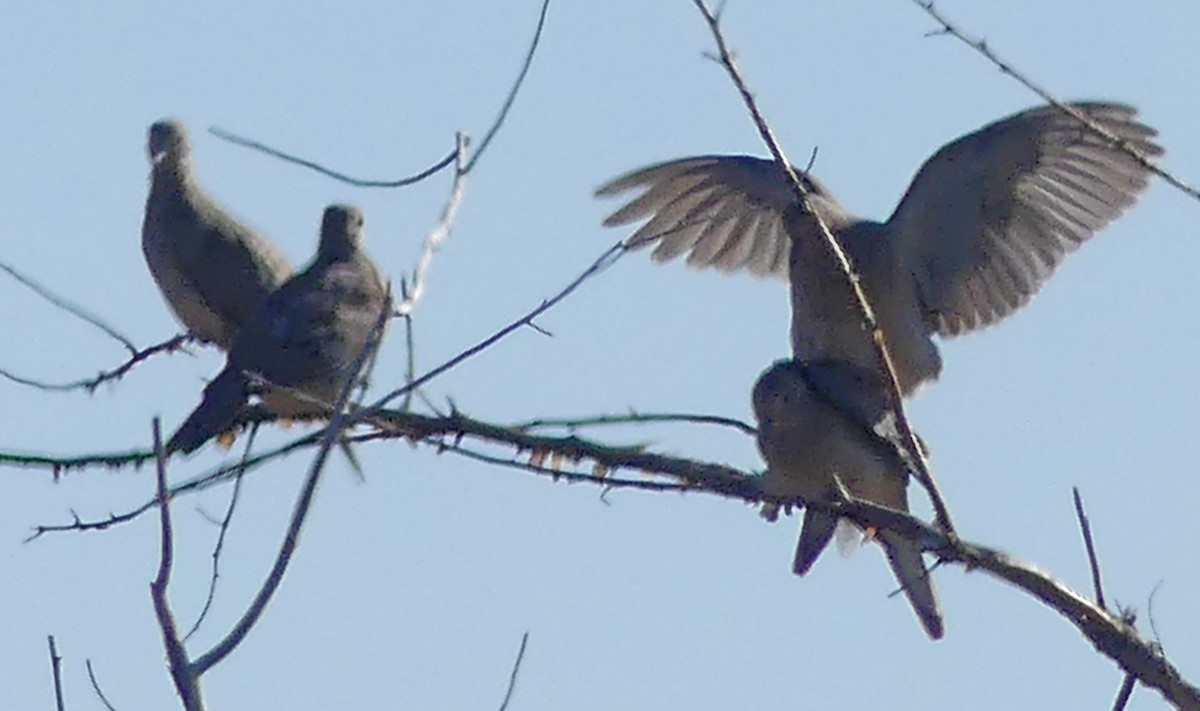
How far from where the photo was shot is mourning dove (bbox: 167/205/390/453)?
19.9 feet

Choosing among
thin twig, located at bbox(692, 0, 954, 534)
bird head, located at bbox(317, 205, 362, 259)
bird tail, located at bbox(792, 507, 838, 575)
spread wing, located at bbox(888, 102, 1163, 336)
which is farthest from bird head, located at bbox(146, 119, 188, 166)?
thin twig, located at bbox(692, 0, 954, 534)

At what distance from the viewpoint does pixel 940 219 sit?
6879mm

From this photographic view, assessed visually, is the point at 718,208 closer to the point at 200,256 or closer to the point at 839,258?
the point at 200,256

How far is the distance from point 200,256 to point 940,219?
8.32 feet

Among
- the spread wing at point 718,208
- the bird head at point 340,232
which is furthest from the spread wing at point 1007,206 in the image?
the bird head at point 340,232

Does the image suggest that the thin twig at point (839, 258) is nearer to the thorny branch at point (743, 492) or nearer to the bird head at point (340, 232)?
the thorny branch at point (743, 492)

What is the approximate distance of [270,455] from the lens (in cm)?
411

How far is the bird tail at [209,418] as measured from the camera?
6016 millimetres

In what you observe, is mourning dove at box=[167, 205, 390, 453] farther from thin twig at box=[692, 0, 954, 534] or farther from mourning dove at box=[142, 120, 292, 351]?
thin twig at box=[692, 0, 954, 534]

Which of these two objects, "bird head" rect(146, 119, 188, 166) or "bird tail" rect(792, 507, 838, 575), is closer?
"bird tail" rect(792, 507, 838, 575)

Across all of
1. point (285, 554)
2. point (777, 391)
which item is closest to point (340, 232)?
point (777, 391)

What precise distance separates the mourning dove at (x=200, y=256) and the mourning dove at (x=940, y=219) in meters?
1.24

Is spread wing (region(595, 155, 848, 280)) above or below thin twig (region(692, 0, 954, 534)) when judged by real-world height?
above

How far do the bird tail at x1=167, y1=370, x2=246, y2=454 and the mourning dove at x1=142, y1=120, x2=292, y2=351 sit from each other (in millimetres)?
1297
